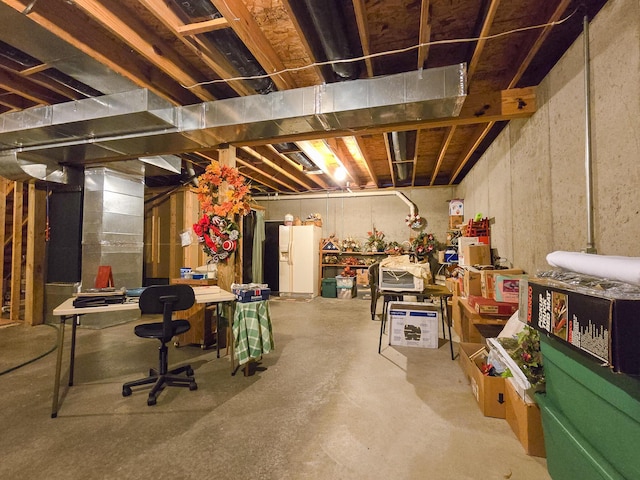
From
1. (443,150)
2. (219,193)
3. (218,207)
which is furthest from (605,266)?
(443,150)

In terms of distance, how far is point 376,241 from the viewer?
22.7 ft

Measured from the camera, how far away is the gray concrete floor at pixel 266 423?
5.00 ft

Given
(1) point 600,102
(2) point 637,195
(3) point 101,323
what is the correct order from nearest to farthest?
(2) point 637,195, (1) point 600,102, (3) point 101,323

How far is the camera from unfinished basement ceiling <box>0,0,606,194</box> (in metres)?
1.89

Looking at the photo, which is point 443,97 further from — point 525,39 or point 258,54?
point 258,54

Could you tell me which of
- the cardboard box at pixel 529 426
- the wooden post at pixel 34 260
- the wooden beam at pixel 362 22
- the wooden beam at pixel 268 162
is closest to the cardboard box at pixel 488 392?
the cardboard box at pixel 529 426

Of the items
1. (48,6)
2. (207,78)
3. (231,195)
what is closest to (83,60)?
(48,6)

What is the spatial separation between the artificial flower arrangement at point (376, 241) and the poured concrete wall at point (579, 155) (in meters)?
3.64

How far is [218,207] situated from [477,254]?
127 inches

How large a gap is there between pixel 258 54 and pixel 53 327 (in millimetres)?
4896

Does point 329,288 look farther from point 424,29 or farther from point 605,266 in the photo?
point 605,266

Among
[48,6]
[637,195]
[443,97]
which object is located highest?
[48,6]

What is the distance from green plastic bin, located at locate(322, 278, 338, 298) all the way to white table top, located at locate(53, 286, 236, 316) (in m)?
3.84

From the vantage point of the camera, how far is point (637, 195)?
1.49 meters
